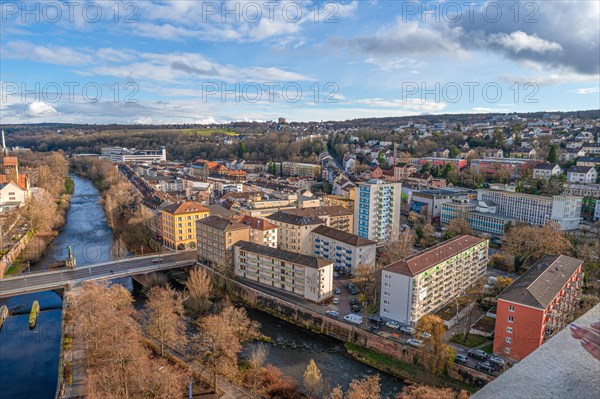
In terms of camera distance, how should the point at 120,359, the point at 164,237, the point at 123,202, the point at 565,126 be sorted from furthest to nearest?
the point at 565,126 < the point at 123,202 < the point at 164,237 < the point at 120,359

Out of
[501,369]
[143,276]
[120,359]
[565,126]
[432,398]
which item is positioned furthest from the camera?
[565,126]

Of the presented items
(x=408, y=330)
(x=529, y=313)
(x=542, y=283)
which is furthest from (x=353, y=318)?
(x=542, y=283)

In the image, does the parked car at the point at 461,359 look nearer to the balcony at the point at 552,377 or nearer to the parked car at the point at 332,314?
the parked car at the point at 332,314

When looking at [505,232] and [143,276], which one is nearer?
[143,276]

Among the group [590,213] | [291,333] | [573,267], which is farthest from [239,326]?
[590,213]

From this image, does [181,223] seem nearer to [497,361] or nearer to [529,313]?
[497,361]

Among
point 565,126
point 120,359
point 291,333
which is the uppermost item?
point 565,126

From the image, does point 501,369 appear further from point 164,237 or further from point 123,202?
point 123,202
